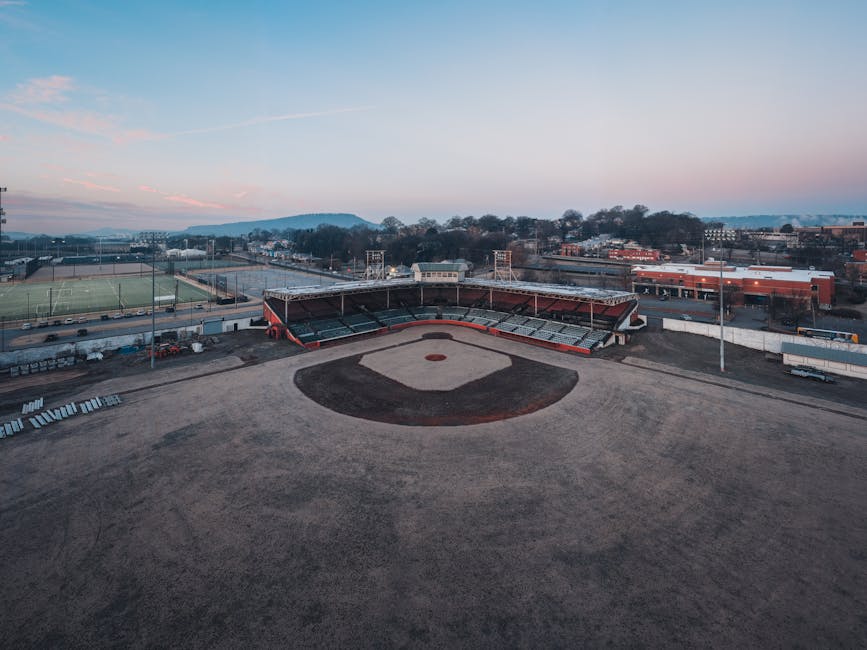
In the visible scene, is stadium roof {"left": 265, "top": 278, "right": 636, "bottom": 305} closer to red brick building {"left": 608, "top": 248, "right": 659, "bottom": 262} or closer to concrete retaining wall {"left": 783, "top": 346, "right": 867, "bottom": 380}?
concrete retaining wall {"left": 783, "top": 346, "right": 867, "bottom": 380}

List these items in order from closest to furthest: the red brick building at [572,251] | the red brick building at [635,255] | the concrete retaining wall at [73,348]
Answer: the concrete retaining wall at [73,348] < the red brick building at [635,255] < the red brick building at [572,251]

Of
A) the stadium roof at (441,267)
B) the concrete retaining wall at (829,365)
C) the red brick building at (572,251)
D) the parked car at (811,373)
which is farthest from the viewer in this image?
the red brick building at (572,251)

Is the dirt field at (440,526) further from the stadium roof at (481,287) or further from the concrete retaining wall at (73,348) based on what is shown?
the stadium roof at (481,287)

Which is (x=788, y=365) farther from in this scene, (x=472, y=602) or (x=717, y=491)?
(x=472, y=602)

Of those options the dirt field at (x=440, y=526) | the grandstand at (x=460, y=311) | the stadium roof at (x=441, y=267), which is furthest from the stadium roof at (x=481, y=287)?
the dirt field at (x=440, y=526)

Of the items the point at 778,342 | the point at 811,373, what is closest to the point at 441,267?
the point at 778,342

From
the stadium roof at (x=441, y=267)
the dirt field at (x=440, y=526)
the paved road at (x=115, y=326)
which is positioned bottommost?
the dirt field at (x=440, y=526)

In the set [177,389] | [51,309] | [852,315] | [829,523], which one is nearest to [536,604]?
[829,523]
